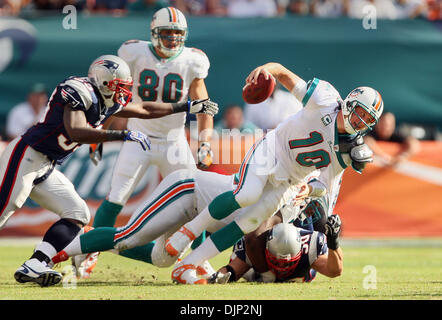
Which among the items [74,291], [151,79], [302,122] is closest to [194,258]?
[74,291]

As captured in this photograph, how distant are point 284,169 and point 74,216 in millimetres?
1571

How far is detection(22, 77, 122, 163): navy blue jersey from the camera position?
5605 mm

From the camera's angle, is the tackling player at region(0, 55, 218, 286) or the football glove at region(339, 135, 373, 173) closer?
the tackling player at region(0, 55, 218, 286)

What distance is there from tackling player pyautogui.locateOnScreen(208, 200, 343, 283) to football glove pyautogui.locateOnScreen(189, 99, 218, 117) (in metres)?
1.04

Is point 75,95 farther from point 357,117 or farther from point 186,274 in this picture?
point 357,117

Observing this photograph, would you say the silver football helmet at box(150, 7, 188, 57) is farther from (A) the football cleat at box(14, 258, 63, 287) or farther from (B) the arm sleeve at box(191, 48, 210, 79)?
(A) the football cleat at box(14, 258, 63, 287)

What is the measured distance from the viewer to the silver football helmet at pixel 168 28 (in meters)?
7.02

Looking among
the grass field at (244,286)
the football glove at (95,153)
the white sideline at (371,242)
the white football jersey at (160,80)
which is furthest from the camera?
the white sideline at (371,242)

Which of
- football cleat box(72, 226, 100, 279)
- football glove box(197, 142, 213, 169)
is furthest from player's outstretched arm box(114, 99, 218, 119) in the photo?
football cleat box(72, 226, 100, 279)

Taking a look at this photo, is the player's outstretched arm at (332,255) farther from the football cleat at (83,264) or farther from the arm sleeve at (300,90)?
the football cleat at (83,264)

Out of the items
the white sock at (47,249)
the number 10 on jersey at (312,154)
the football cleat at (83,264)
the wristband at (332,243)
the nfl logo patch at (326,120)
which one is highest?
the nfl logo patch at (326,120)

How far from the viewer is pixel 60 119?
18.7ft

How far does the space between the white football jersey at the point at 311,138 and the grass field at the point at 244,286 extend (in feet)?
2.88

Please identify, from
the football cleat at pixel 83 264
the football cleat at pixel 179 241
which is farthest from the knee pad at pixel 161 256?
the football cleat at pixel 83 264
